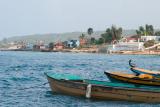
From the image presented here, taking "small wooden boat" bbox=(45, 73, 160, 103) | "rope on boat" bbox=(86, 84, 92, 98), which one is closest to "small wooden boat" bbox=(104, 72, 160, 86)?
"small wooden boat" bbox=(45, 73, 160, 103)

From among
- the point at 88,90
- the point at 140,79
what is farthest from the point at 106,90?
the point at 140,79

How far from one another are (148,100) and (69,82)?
20.0 feet

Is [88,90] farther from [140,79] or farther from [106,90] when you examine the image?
[140,79]

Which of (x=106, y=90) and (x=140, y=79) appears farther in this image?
(x=140, y=79)

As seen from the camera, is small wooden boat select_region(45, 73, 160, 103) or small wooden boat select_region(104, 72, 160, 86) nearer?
small wooden boat select_region(45, 73, 160, 103)

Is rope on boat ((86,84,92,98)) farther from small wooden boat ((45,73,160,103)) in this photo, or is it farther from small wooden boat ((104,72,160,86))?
small wooden boat ((104,72,160,86))

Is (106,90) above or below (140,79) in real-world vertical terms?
below

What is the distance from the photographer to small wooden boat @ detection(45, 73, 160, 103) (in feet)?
104

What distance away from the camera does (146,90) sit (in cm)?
3161

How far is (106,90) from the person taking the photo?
32.7 metres

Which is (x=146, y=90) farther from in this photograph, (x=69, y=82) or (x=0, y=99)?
(x=0, y=99)

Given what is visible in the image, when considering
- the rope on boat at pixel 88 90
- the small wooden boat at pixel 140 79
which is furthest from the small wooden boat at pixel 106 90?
the small wooden boat at pixel 140 79

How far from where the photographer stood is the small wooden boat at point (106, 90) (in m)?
31.7

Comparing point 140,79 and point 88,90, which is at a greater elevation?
point 140,79
